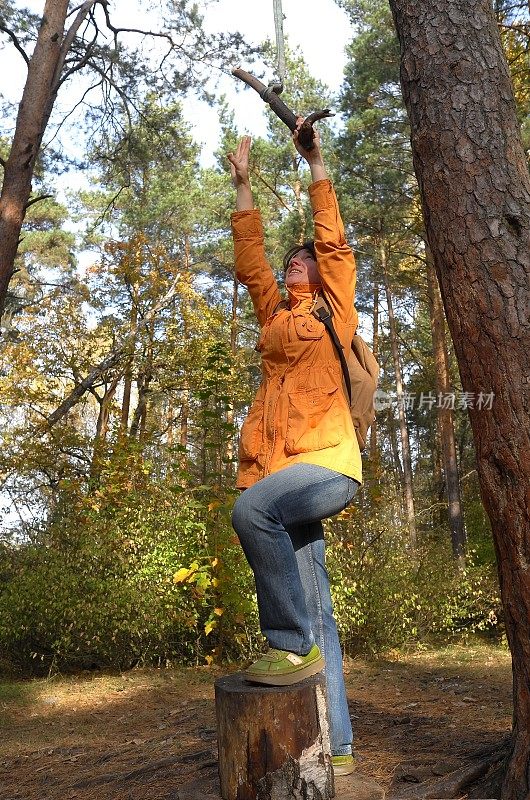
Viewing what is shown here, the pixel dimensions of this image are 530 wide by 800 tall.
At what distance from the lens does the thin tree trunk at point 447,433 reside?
12570 millimetres

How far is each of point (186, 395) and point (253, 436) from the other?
15346mm

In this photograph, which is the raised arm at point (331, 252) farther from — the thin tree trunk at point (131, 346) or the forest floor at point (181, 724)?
the thin tree trunk at point (131, 346)

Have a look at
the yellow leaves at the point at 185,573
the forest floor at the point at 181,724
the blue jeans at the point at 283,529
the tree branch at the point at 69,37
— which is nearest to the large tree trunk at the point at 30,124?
the tree branch at the point at 69,37

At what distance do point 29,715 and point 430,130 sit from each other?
5583 mm

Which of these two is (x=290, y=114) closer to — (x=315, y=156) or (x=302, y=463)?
(x=315, y=156)

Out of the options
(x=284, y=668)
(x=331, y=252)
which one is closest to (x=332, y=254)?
(x=331, y=252)

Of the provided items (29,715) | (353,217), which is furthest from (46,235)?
(29,715)

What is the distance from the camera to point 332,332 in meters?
2.79

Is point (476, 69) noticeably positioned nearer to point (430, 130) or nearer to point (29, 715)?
point (430, 130)

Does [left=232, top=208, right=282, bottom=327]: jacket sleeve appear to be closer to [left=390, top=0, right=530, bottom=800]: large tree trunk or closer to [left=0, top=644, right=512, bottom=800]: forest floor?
[left=390, top=0, right=530, bottom=800]: large tree trunk

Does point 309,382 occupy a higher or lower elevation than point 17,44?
lower

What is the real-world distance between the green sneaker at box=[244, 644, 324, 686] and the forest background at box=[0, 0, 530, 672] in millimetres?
1061

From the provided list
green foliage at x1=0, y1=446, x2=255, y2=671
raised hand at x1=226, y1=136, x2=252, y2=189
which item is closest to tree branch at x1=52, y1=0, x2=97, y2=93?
green foliage at x1=0, y1=446, x2=255, y2=671

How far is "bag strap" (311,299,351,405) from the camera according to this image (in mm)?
2785
